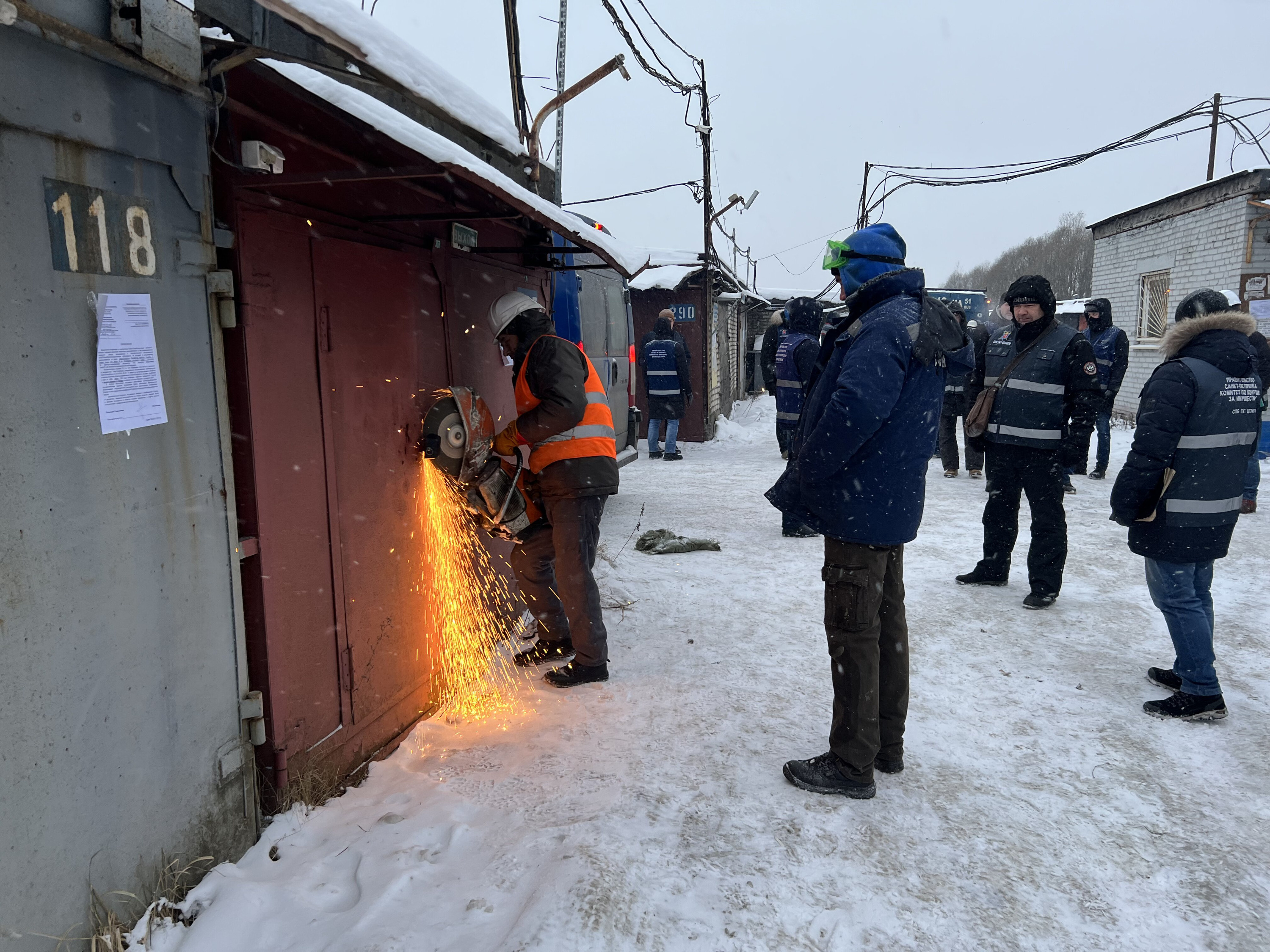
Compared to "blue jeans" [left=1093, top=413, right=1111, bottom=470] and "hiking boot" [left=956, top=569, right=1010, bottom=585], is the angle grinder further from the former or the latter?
"blue jeans" [left=1093, top=413, right=1111, bottom=470]

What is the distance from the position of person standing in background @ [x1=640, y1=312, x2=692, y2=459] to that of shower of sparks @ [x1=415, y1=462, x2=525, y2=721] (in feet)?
24.1

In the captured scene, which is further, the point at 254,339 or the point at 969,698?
the point at 969,698

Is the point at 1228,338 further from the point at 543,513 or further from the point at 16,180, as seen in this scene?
the point at 16,180

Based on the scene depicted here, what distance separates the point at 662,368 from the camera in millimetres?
11500

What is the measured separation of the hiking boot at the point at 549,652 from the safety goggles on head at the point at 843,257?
2.50 metres

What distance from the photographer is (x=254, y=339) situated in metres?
2.52

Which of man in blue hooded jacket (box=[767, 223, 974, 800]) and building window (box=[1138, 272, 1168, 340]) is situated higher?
building window (box=[1138, 272, 1168, 340])

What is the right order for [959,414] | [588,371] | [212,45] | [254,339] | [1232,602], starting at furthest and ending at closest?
[959,414]
[1232,602]
[588,371]
[254,339]
[212,45]

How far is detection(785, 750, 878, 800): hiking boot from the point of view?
3.08 metres

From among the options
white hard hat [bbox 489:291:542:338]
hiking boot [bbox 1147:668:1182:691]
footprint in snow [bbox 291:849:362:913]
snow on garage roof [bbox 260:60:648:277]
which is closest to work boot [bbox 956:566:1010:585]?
hiking boot [bbox 1147:668:1182:691]

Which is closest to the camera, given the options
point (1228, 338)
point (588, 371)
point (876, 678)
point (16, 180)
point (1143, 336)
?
point (16, 180)

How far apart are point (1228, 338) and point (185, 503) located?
429cm

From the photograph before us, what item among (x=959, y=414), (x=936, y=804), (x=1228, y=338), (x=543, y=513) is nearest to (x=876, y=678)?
(x=936, y=804)

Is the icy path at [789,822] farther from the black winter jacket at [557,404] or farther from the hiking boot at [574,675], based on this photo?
the black winter jacket at [557,404]
